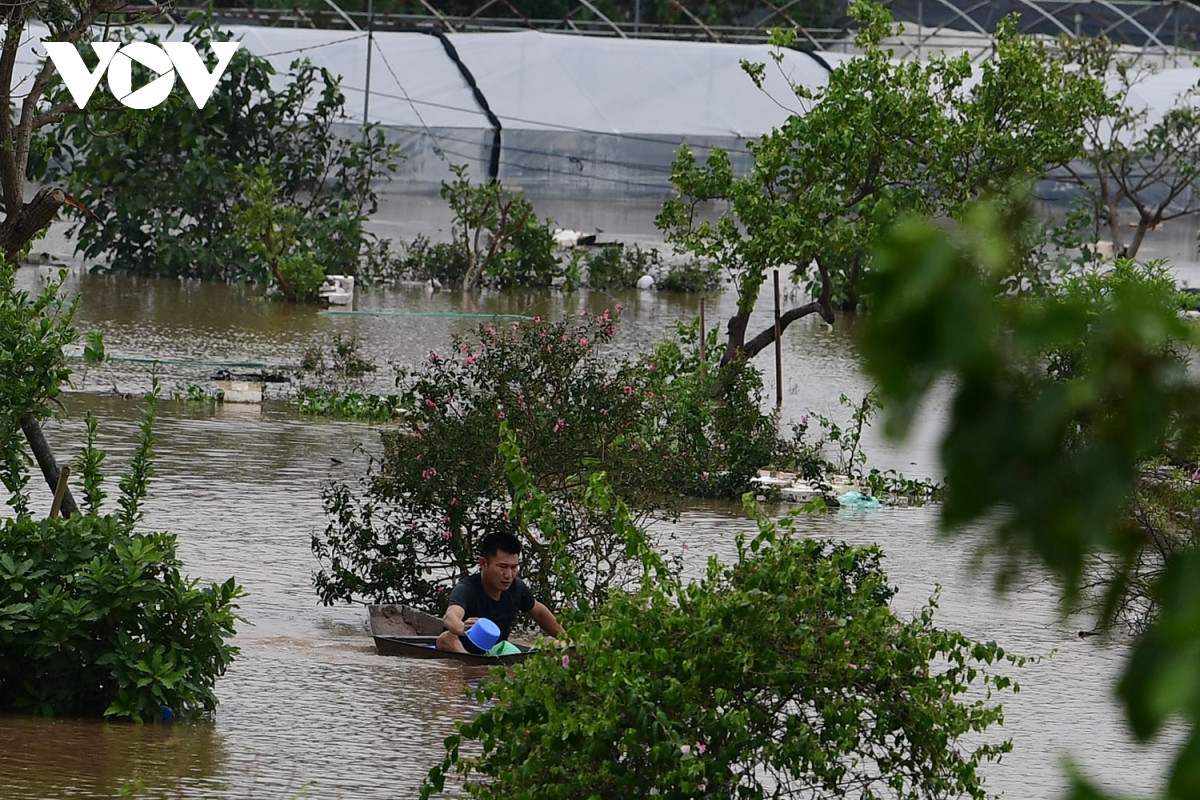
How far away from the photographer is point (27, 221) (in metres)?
8.14

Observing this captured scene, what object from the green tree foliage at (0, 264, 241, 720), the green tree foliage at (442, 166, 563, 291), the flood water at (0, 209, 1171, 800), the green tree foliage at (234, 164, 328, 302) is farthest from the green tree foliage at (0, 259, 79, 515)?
the green tree foliage at (442, 166, 563, 291)

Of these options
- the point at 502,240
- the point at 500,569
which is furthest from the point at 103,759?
the point at 502,240

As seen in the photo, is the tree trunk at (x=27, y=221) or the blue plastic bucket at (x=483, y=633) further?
the blue plastic bucket at (x=483, y=633)

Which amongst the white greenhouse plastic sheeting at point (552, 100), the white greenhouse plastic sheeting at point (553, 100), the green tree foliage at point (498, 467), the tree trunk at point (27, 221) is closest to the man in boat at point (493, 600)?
the green tree foliage at point (498, 467)

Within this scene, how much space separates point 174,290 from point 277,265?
1.83 metres

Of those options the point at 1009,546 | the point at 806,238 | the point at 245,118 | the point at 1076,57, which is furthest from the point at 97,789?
the point at 1076,57

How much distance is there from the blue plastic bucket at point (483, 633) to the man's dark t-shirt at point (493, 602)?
6.3 inches

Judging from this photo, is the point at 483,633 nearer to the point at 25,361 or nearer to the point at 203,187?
the point at 25,361

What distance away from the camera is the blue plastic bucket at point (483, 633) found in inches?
339

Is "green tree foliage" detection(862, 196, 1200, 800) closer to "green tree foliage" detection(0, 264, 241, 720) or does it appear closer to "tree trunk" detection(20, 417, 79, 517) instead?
"green tree foliage" detection(0, 264, 241, 720)

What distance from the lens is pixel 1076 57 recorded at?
29.8 metres

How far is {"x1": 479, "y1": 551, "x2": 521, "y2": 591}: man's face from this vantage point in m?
8.67

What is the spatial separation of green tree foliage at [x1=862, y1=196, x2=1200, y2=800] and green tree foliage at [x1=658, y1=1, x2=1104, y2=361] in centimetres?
1456

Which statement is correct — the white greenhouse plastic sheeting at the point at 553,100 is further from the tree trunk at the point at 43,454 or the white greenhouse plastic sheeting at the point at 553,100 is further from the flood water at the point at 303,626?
the tree trunk at the point at 43,454
